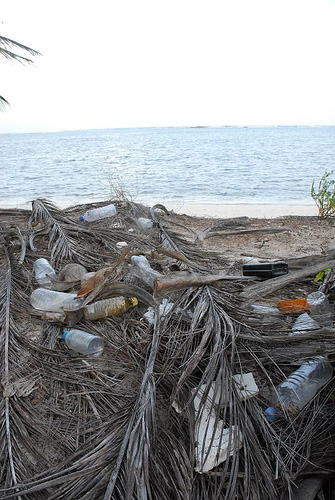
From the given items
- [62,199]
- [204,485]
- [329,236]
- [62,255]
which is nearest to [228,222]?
[329,236]

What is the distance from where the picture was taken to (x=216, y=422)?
5.28ft

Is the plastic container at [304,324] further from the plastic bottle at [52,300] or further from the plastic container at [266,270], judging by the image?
the plastic bottle at [52,300]

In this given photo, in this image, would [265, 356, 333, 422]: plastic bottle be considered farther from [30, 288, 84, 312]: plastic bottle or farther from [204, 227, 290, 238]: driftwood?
[204, 227, 290, 238]: driftwood

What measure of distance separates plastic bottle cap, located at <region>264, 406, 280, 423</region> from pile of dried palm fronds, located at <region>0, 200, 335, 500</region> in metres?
0.05

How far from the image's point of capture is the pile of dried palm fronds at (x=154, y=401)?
1489 mm

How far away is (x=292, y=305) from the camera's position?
2465mm

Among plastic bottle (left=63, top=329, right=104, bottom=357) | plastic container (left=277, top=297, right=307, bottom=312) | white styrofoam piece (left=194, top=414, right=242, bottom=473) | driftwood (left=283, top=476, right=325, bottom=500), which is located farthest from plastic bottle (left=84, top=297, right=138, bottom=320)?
driftwood (left=283, top=476, right=325, bottom=500)

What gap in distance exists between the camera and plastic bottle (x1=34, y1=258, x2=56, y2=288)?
119 inches

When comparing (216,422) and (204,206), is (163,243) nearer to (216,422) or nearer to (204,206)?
(216,422)

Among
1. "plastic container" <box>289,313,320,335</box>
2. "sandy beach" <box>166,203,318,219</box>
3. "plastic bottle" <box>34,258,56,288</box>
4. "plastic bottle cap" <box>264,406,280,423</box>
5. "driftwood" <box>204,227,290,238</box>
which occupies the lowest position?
"sandy beach" <box>166,203,318,219</box>

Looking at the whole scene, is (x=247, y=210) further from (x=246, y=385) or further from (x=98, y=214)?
(x=246, y=385)

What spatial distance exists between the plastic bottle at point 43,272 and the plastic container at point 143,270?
0.57 m

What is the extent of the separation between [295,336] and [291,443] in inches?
19.3

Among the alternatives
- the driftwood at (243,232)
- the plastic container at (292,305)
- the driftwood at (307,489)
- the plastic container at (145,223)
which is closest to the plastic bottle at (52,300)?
the plastic container at (292,305)
